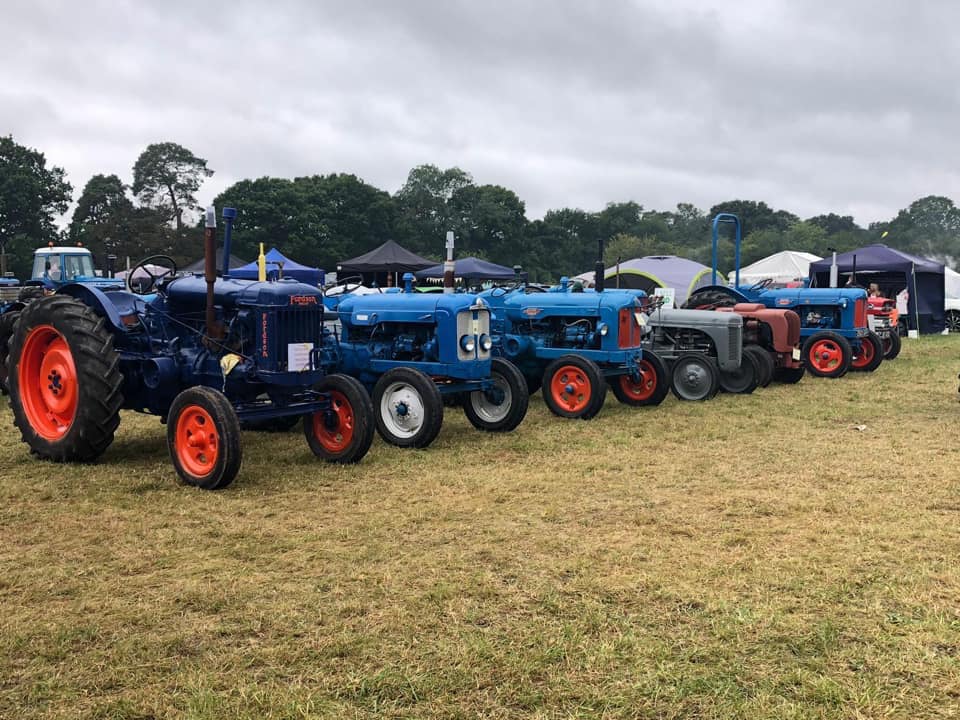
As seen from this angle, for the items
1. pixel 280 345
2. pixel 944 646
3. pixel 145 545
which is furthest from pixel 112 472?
pixel 944 646

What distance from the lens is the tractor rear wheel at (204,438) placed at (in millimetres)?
5012

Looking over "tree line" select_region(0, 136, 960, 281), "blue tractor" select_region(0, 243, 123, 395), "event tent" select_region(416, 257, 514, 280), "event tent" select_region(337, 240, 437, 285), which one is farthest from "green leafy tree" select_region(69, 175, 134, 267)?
"blue tractor" select_region(0, 243, 123, 395)

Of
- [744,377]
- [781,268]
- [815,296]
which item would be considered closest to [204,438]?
[744,377]

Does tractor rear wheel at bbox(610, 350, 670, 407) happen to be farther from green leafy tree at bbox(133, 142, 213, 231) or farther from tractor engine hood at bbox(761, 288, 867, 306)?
green leafy tree at bbox(133, 142, 213, 231)

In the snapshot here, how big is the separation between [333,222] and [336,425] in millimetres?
43418

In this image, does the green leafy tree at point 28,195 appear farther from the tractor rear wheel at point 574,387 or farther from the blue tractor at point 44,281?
the tractor rear wheel at point 574,387

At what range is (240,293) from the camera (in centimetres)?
564

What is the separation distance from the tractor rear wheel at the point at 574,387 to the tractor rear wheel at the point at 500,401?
90 cm

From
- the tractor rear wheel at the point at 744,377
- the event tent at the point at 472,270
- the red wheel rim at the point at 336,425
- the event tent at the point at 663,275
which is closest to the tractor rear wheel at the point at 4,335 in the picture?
the red wheel rim at the point at 336,425

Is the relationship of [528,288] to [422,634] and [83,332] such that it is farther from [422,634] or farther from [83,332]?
[422,634]

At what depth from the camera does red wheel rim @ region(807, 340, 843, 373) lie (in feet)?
38.9

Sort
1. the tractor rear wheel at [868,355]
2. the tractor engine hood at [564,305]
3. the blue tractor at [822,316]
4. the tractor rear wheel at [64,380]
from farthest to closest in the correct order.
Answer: the tractor rear wheel at [868,355], the blue tractor at [822,316], the tractor engine hood at [564,305], the tractor rear wheel at [64,380]

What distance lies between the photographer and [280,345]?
5562 millimetres

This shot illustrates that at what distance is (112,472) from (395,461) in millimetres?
1839
